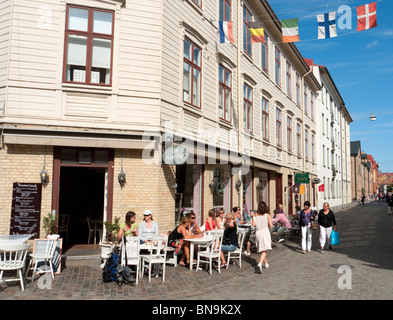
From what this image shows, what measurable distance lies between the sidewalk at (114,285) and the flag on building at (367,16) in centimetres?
769

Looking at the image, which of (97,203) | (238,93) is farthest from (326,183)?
(97,203)

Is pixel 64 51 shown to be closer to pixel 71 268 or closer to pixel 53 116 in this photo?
pixel 53 116

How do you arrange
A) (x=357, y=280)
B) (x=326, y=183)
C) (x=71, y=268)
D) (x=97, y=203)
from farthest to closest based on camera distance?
(x=326, y=183)
(x=97, y=203)
(x=71, y=268)
(x=357, y=280)

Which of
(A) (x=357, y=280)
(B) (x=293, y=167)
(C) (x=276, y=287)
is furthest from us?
(B) (x=293, y=167)

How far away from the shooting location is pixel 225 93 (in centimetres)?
1455

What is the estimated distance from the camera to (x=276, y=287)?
704 centimetres

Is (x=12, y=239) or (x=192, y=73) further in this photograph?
(x=192, y=73)

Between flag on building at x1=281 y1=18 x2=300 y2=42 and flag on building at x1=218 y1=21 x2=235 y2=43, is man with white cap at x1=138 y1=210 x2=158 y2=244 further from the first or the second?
flag on building at x1=281 y1=18 x2=300 y2=42

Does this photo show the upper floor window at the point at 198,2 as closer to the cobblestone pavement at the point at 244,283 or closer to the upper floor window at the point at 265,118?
the upper floor window at the point at 265,118

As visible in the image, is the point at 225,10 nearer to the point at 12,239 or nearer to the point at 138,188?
the point at 138,188

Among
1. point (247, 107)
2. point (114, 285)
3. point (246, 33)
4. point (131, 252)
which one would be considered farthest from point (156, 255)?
point (246, 33)

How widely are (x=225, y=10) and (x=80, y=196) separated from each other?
967cm
